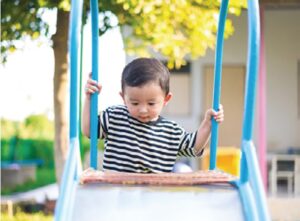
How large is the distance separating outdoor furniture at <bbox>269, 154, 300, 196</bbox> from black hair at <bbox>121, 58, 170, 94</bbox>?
6741mm

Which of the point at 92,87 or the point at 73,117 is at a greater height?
the point at 92,87

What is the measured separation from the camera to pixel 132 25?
618cm

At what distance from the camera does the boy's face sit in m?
2.89

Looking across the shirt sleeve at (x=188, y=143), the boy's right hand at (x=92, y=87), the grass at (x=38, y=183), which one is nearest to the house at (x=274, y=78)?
the grass at (x=38, y=183)

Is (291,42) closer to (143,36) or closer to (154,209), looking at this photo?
(143,36)

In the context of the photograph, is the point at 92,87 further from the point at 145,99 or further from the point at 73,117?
the point at 73,117

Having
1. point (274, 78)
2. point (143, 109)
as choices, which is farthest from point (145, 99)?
point (274, 78)

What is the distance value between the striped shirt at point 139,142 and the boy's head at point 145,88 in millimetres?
151

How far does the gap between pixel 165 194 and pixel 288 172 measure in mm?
7563

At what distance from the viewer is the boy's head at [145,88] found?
114 inches

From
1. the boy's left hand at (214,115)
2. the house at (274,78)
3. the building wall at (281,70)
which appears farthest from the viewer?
the building wall at (281,70)

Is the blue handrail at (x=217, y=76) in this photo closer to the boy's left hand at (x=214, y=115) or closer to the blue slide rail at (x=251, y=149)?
the boy's left hand at (x=214, y=115)

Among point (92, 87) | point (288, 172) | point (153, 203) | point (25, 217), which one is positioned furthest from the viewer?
point (288, 172)

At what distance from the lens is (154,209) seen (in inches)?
101
